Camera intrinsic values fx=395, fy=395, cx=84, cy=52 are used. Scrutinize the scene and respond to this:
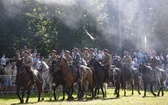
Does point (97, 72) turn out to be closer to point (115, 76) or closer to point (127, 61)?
point (115, 76)

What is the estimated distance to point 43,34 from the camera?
38.2 m

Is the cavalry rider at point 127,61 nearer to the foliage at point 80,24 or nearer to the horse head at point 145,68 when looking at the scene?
the horse head at point 145,68

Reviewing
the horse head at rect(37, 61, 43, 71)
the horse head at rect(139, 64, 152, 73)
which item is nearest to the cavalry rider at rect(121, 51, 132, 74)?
the horse head at rect(139, 64, 152, 73)

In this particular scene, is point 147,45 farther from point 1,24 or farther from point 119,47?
point 1,24

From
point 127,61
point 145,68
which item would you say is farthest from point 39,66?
point 145,68

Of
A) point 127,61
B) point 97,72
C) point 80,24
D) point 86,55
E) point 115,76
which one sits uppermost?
point 80,24

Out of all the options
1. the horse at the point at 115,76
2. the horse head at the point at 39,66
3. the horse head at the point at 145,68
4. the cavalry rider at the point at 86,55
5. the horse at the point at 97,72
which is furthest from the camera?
the horse head at the point at 145,68

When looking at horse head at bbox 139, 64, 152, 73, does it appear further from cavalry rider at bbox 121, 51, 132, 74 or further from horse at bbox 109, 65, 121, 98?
cavalry rider at bbox 121, 51, 132, 74

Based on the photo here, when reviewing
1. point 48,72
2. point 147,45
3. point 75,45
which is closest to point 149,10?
point 147,45

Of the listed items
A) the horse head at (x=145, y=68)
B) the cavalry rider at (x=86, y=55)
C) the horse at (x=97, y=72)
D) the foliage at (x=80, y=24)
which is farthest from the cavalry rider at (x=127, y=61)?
the foliage at (x=80, y=24)

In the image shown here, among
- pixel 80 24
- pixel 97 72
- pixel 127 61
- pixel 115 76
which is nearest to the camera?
pixel 97 72

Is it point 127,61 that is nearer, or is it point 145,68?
point 145,68

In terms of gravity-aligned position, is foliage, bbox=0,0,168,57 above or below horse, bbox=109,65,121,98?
above

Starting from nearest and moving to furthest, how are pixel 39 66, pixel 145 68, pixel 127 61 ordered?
pixel 39 66 < pixel 145 68 < pixel 127 61
